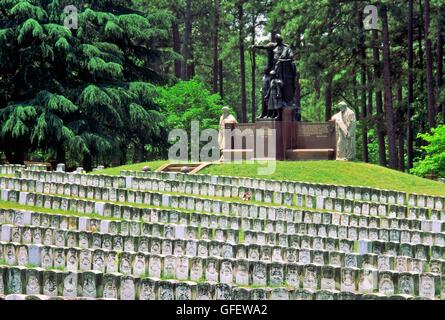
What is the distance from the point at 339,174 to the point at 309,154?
2.86 meters

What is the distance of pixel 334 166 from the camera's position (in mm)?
35562

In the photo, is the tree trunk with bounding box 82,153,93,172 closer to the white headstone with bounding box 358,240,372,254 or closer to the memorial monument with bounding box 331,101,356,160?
the memorial monument with bounding box 331,101,356,160

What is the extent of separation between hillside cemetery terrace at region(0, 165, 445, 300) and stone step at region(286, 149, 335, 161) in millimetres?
6930

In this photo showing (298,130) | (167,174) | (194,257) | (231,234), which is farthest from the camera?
(298,130)

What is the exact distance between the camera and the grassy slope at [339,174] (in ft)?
111

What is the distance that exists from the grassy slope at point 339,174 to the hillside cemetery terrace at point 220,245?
3.84 meters

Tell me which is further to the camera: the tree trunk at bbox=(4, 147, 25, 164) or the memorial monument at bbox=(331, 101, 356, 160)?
the tree trunk at bbox=(4, 147, 25, 164)

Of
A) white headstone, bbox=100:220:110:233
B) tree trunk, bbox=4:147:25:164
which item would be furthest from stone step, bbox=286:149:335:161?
white headstone, bbox=100:220:110:233

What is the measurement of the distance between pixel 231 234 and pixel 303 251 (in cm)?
251

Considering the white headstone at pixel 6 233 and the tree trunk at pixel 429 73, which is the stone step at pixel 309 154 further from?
the white headstone at pixel 6 233

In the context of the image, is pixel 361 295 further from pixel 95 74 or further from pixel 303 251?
pixel 95 74

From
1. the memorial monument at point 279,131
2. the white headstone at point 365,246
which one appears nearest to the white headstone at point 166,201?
the white headstone at point 365,246

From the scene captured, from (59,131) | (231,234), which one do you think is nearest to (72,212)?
(231,234)

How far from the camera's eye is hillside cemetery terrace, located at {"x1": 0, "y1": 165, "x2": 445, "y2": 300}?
1608 centimetres
